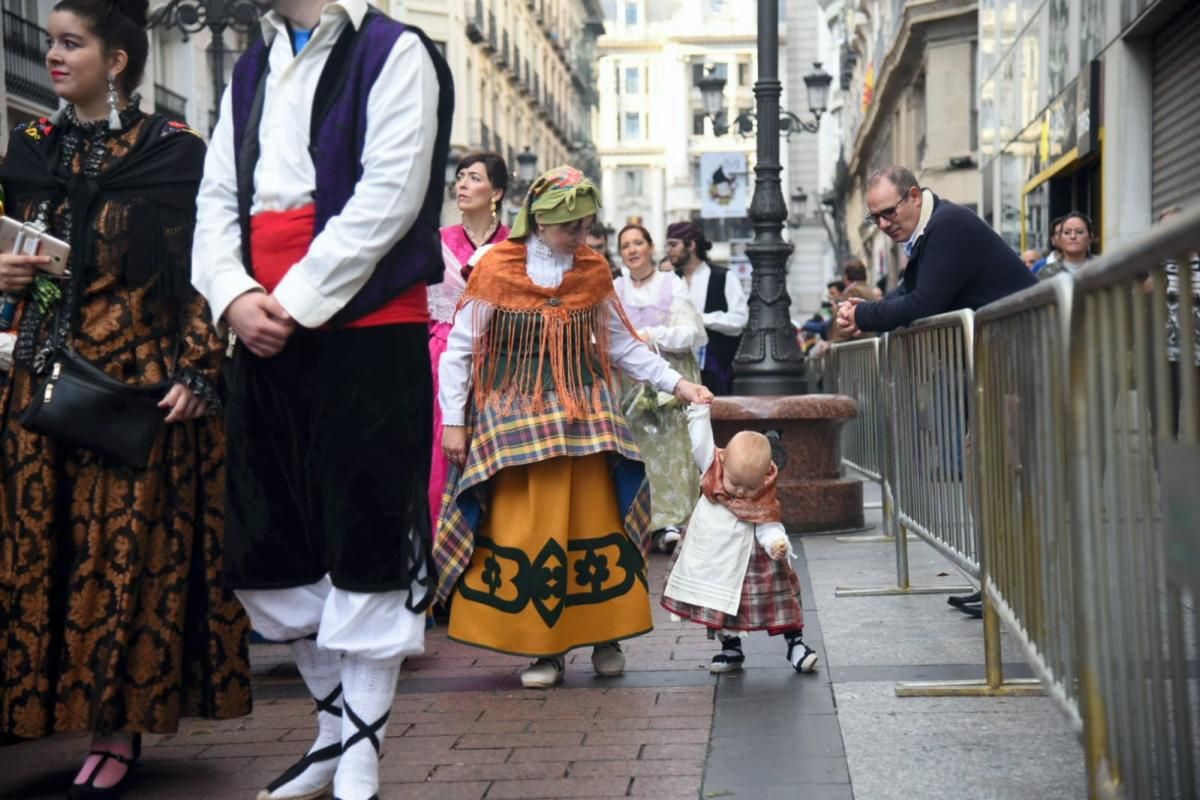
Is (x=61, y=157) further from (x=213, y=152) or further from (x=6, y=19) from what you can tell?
(x=6, y=19)

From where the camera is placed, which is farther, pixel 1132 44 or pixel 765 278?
pixel 1132 44

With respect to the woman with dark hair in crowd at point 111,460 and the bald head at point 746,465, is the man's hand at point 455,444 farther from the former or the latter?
the woman with dark hair in crowd at point 111,460

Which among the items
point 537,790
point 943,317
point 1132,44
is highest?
point 1132,44

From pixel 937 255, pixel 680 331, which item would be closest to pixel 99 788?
pixel 937 255

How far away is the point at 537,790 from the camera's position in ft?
13.7

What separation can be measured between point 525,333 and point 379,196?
1959 millimetres

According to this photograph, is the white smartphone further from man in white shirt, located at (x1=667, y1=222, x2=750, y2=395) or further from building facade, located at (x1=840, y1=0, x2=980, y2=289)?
building facade, located at (x1=840, y1=0, x2=980, y2=289)

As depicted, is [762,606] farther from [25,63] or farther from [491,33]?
[491,33]

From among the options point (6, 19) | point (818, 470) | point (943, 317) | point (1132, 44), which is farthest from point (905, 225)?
point (6, 19)

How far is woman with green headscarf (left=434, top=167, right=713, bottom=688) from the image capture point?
5539 millimetres

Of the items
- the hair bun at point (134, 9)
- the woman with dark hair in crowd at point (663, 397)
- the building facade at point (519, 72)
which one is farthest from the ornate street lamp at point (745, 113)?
the hair bun at point (134, 9)

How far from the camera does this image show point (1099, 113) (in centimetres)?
1580

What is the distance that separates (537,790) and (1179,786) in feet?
6.47

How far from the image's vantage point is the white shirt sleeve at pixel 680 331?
938cm
